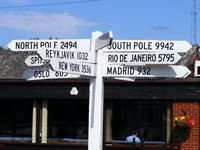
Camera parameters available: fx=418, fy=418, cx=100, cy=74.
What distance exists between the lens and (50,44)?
20.8ft

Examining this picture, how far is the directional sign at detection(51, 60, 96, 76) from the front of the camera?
5.73m

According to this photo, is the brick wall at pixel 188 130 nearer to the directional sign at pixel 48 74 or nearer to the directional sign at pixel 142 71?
the directional sign at pixel 142 71

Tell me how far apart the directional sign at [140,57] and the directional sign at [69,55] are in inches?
9.1

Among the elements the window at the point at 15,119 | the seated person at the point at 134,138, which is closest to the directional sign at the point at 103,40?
the seated person at the point at 134,138

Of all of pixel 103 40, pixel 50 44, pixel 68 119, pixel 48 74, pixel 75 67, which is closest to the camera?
pixel 103 40

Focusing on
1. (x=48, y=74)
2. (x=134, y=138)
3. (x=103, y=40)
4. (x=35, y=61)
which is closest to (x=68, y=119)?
(x=134, y=138)

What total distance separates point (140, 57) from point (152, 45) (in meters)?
0.27

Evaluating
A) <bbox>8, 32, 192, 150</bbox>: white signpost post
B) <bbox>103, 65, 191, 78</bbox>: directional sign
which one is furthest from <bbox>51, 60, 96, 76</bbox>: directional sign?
<bbox>103, 65, 191, 78</bbox>: directional sign

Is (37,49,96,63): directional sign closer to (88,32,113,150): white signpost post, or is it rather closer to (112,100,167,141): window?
(88,32,113,150): white signpost post

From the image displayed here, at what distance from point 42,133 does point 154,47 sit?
28.2 ft

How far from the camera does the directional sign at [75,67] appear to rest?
18.8ft

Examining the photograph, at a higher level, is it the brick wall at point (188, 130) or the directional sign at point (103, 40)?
the directional sign at point (103, 40)

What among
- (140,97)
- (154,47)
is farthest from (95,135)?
(140,97)

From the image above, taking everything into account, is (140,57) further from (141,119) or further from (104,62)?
Result: (141,119)
